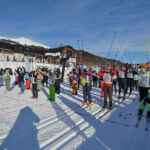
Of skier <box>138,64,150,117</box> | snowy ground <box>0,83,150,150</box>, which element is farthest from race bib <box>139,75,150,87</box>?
snowy ground <box>0,83,150,150</box>

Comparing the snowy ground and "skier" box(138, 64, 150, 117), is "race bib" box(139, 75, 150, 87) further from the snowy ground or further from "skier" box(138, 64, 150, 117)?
the snowy ground

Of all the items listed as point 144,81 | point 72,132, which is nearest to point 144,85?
point 144,81

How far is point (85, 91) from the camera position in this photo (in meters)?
5.76

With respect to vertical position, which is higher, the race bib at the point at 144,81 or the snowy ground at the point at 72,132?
the race bib at the point at 144,81

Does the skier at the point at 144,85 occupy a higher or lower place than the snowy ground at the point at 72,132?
higher

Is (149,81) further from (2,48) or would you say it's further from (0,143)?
(2,48)

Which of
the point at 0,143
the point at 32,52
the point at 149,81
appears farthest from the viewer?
the point at 32,52

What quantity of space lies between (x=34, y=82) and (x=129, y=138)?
579cm

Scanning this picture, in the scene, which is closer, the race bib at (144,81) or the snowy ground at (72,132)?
the snowy ground at (72,132)

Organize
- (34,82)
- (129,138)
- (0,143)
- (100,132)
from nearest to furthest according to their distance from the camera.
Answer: (0,143) < (129,138) < (100,132) < (34,82)

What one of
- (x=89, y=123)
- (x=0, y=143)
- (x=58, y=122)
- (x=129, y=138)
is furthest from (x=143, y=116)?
(x=0, y=143)

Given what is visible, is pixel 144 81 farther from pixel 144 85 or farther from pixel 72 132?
pixel 72 132

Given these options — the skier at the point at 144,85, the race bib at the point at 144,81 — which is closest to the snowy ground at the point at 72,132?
the skier at the point at 144,85

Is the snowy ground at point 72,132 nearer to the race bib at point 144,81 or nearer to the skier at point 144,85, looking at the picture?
the skier at point 144,85
